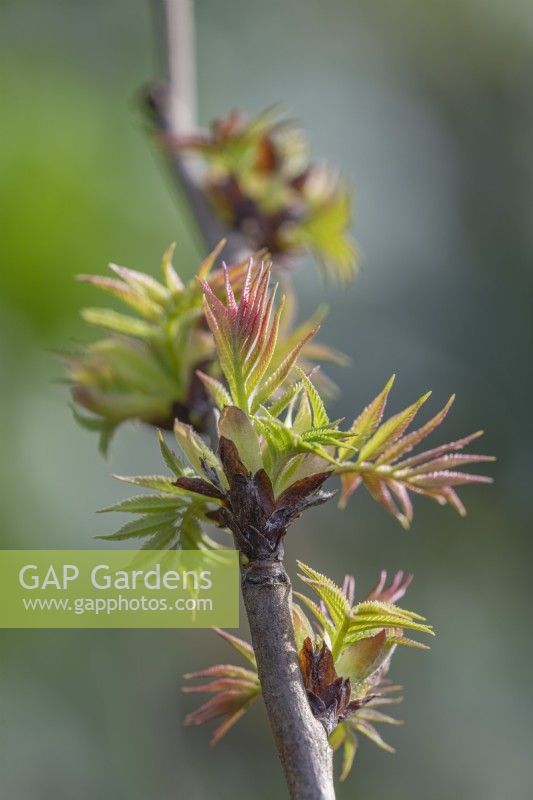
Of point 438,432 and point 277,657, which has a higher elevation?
point 438,432

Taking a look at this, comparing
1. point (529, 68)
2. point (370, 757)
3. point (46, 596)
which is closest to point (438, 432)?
point (370, 757)

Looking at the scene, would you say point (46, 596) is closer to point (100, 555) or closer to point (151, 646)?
point (100, 555)

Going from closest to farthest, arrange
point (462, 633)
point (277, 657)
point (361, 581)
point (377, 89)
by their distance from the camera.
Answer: point (277, 657) → point (361, 581) → point (462, 633) → point (377, 89)

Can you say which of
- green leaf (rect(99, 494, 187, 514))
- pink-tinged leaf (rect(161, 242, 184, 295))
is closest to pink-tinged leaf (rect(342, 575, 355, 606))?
green leaf (rect(99, 494, 187, 514))

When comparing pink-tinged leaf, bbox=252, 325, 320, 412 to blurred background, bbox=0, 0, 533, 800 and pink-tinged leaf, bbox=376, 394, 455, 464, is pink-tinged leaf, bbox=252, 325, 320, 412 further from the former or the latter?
blurred background, bbox=0, 0, 533, 800

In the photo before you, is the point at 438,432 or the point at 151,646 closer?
the point at 151,646

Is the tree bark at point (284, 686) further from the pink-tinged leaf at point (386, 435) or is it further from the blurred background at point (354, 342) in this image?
the blurred background at point (354, 342)

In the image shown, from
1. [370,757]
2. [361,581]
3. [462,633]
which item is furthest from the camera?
[462,633]
